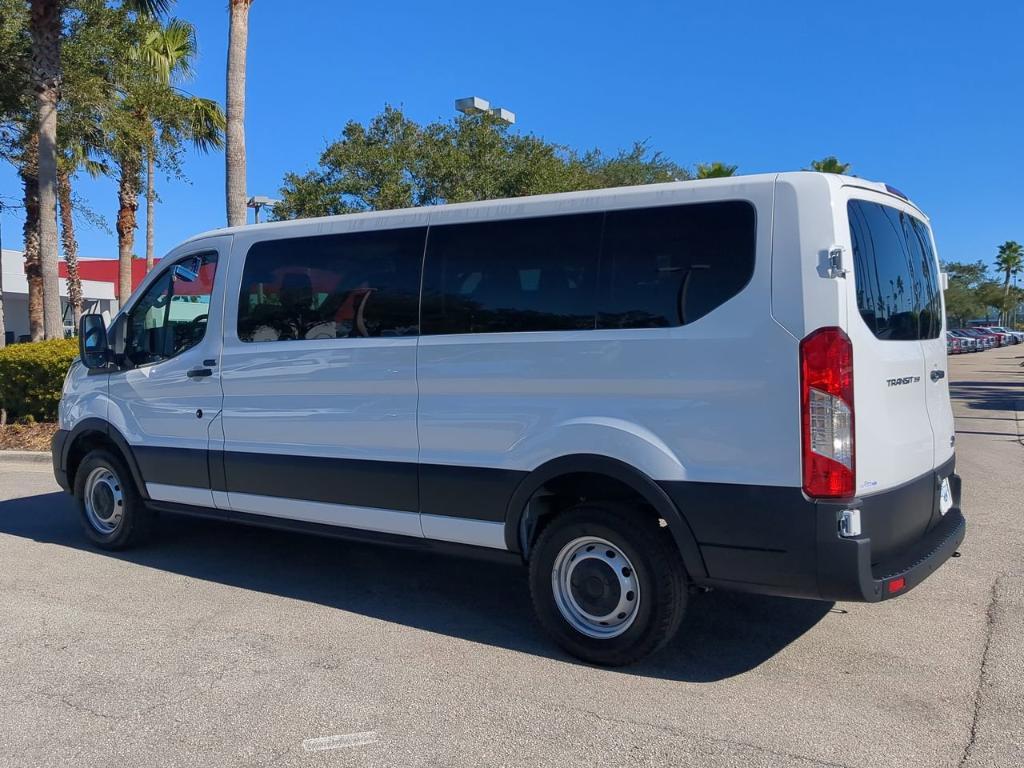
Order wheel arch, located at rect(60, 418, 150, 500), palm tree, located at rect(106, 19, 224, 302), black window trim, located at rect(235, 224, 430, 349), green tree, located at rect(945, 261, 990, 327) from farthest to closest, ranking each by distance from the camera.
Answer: green tree, located at rect(945, 261, 990, 327) → palm tree, located at rect(106, 19, 224, 302) → wheel arch, located at rect(60, 418, 150, 500) → black window trim, located at rect(235, 224, 430, 349)

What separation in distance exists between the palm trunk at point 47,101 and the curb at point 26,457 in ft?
10.1

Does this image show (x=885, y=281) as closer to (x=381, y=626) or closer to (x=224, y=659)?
(x=381, y=626)

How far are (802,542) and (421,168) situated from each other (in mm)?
16882

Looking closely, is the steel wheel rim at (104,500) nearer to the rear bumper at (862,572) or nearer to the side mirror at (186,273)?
the side mirror at (186,273)

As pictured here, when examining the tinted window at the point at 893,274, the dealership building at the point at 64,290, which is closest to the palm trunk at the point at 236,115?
the tinted window at the point at 893,274

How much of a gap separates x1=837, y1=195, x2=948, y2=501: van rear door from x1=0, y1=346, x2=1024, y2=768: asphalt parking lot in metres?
0.86

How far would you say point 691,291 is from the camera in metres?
4.14

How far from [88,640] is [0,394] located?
9.89 m

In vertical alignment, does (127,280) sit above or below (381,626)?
above

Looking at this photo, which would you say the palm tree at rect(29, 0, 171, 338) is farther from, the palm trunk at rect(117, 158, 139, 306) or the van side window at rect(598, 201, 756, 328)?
the van side window at rect(598, 201, 756, 328)

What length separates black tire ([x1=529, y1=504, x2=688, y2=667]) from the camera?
4.28m

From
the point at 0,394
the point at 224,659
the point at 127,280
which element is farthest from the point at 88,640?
the point at 127,280

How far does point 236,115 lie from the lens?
41.3ft

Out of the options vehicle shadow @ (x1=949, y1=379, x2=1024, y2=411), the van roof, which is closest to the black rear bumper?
the van roof
